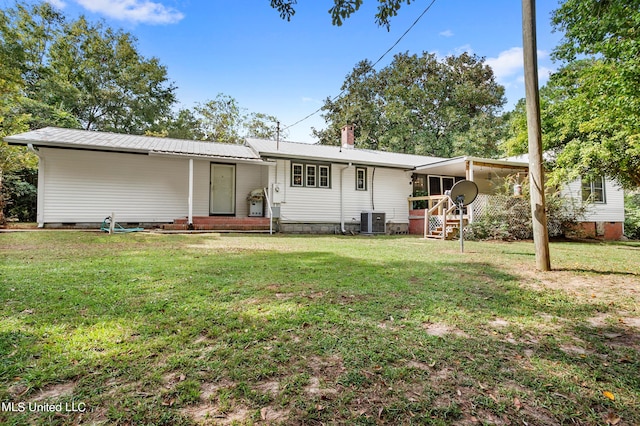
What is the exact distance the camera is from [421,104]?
25297 millimetres

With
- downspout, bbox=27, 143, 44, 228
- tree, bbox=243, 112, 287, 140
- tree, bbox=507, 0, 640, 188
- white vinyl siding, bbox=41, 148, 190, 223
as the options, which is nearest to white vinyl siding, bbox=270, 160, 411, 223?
white vinyl siding, bbox=41, 148, 190, 223

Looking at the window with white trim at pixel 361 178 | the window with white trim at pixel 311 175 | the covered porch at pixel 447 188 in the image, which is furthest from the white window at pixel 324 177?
the covered porch at pixel 447 188

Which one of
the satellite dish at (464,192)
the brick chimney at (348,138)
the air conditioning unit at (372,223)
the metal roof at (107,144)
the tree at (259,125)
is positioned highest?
the tree at (259,125)

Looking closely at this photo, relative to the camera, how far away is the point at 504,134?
22.9m

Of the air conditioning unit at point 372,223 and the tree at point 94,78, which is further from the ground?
the tree at point 94,78

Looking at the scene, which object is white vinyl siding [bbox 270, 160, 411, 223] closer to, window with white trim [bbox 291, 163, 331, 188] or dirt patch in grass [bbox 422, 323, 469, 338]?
window with white trim [bbox 291, 163, 331, 188]

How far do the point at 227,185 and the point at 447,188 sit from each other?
35.2 feet

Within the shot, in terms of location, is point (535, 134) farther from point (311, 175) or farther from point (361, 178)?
point (361, 178)

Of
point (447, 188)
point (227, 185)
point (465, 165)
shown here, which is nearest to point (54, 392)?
point (227, 185)

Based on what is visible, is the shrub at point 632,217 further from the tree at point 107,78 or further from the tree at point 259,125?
the tree at point 107,78

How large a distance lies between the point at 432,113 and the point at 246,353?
2735cm

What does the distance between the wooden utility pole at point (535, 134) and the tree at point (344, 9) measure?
2529mm

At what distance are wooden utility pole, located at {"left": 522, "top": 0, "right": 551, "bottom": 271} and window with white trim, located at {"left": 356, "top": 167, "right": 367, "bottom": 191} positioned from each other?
856 centimetres

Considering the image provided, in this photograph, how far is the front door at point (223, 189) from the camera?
40.0 ft
